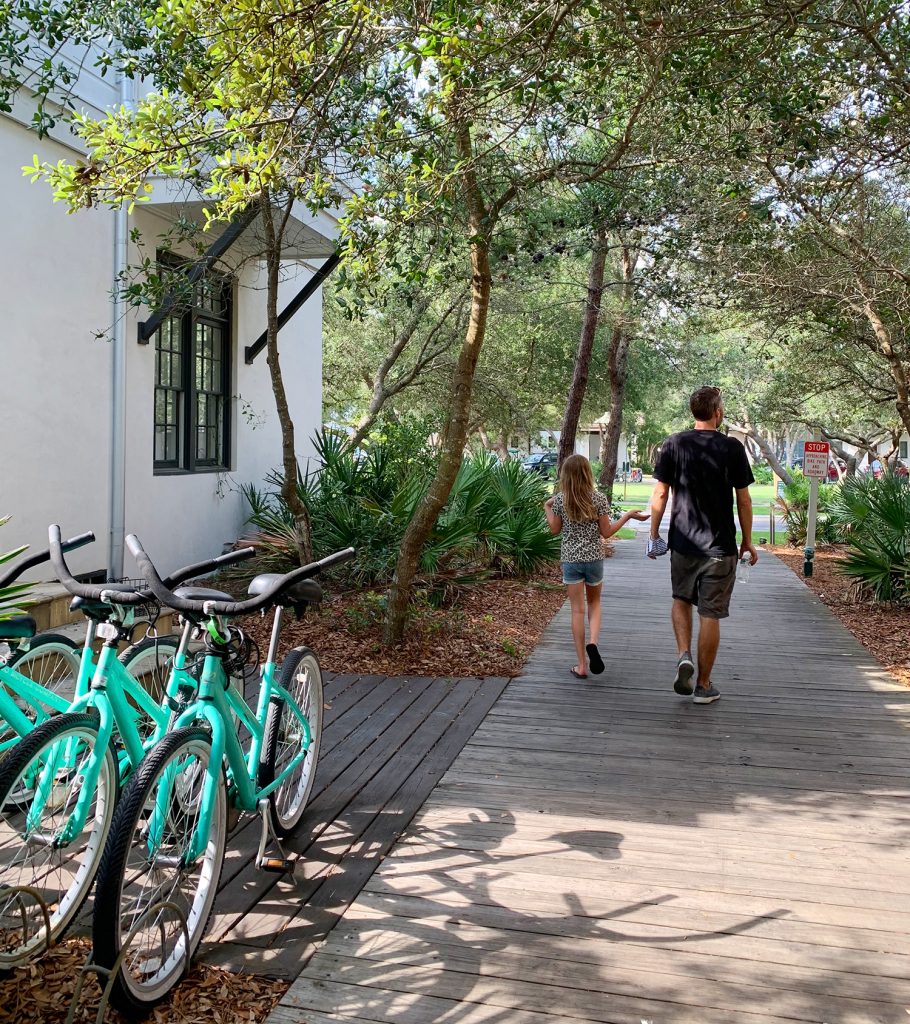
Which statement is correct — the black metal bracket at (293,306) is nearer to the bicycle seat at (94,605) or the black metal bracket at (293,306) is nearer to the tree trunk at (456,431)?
the tree trunk at (456,431)

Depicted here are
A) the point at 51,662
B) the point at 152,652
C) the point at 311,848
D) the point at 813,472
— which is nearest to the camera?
the point at 152,652

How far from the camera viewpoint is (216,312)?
1201 centimetres

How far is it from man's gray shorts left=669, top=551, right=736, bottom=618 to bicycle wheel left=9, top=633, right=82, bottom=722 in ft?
12.6

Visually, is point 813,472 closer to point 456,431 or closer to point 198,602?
point 456,431

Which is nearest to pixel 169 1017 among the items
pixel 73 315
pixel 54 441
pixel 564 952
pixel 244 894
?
pixel 244 894

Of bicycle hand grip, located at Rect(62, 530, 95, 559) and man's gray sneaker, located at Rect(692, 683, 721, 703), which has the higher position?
bicycle hand grip, located at Rect(62, 530, 95, 559)

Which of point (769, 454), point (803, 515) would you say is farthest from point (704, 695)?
point (769, 454)

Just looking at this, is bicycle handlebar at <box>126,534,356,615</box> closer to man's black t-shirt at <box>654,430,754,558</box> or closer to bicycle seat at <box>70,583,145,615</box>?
bicycle seat at <box>70,583,145,615</box>

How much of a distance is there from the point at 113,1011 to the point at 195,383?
9629 millimetres

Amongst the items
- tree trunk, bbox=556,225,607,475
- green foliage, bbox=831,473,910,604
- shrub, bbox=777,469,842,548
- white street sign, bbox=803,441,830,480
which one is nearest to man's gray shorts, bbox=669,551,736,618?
green foliage, bbox=831,473,910,604

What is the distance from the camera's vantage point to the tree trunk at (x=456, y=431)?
23.6ft

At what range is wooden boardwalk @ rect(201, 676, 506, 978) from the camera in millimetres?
3408

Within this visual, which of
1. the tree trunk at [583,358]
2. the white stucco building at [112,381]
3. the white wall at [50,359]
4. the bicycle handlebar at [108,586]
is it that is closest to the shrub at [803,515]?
the tree trunk at [583,358]

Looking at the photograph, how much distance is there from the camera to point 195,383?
461 inches
